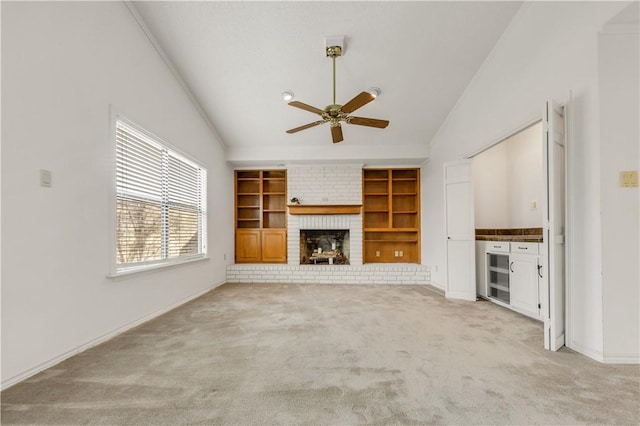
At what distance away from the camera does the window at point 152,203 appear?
3045 millimetres

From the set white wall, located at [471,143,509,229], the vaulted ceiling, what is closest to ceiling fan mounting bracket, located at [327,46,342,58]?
the vaulted ceiling

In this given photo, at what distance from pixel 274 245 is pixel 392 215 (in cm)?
284

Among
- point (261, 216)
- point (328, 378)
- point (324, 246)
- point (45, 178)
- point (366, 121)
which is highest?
point (366, 121)

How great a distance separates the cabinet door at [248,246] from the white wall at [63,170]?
123 inches

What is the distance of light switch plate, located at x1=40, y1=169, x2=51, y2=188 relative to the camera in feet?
6.91

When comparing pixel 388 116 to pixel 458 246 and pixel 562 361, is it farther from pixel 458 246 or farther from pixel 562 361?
pixel 562 361

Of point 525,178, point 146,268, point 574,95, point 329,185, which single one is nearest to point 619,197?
point 574,95

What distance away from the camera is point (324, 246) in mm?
6785

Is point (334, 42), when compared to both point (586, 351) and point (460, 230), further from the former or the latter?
point (586, 351)

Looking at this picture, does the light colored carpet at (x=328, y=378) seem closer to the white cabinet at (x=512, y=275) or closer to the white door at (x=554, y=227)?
the white door at (x=554, y=227)

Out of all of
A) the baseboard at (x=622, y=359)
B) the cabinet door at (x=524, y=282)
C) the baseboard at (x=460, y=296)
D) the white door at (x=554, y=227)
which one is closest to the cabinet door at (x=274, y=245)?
the baseboard at (x=460, y=296)

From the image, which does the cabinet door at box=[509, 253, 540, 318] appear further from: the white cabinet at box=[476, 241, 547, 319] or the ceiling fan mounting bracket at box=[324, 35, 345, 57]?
the ceiling fan mounting bracket at box=[324, 35, 345, 57]

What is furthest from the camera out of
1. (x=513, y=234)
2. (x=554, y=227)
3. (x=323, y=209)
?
(x=323, y=209)

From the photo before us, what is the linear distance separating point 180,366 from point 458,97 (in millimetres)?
5003
